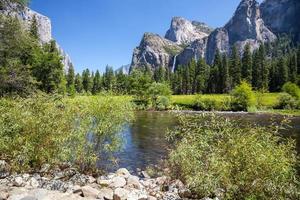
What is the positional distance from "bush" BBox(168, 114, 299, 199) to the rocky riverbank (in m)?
1.32

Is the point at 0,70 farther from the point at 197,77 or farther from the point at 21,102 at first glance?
the point at 197,77

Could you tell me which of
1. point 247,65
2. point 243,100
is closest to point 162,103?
point 243,100

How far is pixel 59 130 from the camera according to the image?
16.2m

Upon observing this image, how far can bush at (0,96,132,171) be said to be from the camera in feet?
51.8

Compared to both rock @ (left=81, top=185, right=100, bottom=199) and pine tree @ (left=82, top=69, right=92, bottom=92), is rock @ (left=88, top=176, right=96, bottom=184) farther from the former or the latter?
pine tree @ (left=82, top=69, right=92, bottom=92)

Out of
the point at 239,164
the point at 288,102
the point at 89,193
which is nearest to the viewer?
the point at 239,164

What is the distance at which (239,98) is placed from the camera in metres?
89.7

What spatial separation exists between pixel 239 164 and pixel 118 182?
582 centimetres

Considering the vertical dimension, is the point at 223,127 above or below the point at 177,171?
above

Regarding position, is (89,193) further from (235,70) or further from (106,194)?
(235,70)

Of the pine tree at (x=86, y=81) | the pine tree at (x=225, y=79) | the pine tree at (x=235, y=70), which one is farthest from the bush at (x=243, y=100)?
the pine tree at (x=86, y=81)

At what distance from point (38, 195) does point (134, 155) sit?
15.0 meters

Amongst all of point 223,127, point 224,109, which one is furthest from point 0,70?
point 224,109

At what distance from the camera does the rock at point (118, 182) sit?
1516cm
